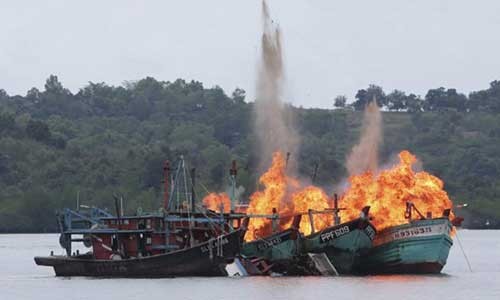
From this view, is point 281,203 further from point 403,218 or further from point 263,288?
point 263,288

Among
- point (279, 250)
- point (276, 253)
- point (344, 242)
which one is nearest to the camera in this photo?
point (344, 242)

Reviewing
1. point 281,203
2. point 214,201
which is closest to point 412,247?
point 281,203

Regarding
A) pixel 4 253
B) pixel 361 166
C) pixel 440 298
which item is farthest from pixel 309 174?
pixel 440 298

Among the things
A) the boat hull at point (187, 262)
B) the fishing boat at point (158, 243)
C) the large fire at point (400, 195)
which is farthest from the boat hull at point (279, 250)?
the large fire at point (400, 195)

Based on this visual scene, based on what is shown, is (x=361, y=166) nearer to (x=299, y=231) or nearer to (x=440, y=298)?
(x=299, y=231)

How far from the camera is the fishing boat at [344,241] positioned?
10044cm

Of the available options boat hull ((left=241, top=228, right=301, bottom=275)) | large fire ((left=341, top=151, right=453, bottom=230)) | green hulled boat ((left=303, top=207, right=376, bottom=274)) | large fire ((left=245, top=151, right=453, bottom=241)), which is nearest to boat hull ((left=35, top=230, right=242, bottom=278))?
boat hull ((left=241, top=228, right=301, bottom=275))

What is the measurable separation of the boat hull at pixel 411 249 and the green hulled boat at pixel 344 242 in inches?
65.7

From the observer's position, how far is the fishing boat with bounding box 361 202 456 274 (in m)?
100

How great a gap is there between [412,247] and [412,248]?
0.30ft

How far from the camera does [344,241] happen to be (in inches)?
3981

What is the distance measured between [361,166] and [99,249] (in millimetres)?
27535

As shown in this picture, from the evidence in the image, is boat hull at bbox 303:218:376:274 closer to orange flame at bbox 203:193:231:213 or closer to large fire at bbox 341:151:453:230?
large fire at bbox 341:151:453:230

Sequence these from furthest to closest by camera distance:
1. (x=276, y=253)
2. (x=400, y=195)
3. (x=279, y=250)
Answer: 1. (x=400, y=195)
2. (x=276, y=253)
3. (x=279, y=250)
